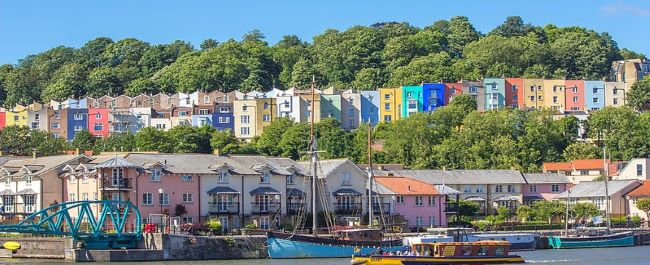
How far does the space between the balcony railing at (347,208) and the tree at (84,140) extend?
5316 cm

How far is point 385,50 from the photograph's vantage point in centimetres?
19188

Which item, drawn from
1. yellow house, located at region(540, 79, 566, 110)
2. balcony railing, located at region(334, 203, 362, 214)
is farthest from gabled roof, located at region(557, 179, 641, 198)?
yellow house, located at region(540, 79, 566, 110)

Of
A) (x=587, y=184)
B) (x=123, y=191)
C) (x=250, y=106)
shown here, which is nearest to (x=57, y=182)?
(x=123, y=191)

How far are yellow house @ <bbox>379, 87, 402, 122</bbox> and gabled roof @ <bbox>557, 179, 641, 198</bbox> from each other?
4846cm

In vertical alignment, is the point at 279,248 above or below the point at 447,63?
below

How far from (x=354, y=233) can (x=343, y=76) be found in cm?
11328

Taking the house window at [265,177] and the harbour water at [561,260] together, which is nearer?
the harbour water at [561,260]

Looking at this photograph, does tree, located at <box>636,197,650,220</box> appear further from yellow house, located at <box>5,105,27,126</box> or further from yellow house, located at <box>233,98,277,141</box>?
yellow house, located at <box>5,105,27,126</box>

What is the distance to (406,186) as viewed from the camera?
100 metres

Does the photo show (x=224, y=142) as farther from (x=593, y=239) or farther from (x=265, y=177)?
(x=593, y=239)

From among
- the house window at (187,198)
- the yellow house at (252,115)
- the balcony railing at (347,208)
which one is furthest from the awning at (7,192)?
the yellow house at (252,115)

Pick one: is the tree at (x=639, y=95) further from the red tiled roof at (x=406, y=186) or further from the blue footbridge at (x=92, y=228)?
the blue footbridge at (x=92, y=228)

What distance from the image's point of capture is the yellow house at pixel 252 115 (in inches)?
6201

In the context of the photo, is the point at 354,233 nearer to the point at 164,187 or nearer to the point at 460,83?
the point at 164,187
